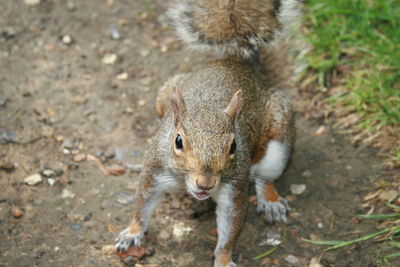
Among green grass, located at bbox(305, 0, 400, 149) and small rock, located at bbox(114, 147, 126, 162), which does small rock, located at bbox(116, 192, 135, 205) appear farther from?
green grass, located at bbox(305, 0, 400, 149)

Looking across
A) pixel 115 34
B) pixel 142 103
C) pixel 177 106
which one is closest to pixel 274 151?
pixel 177 106

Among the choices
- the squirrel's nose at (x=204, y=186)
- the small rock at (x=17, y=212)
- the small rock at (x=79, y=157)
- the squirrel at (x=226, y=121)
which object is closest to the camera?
the squirrel's nose at (x=204, y=186)

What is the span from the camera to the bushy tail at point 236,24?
10.0ft

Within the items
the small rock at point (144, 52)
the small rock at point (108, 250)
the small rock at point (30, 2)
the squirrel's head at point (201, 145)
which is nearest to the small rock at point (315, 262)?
the squirrel's head at point (201, 145)

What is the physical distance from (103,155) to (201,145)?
118cm

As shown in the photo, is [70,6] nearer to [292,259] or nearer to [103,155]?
[103,155]

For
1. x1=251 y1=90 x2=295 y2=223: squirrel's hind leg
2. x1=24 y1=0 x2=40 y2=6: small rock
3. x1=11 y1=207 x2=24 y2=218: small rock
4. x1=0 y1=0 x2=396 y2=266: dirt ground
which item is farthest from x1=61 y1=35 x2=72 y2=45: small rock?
x1=251 y1=90 x2=295 y2=223: squirrel's hind leg

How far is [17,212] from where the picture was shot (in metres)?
2.89

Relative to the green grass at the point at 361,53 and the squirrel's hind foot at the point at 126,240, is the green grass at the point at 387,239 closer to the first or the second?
the green grass at the point at 361,53

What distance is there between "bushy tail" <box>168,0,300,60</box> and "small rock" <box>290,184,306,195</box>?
78 cm

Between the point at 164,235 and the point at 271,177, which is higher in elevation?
the point at 271,177

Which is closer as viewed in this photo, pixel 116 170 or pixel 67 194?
pixel 67 194

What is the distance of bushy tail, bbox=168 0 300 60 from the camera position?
305 centimetres

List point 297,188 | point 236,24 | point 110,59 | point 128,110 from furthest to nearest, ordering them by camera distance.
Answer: point 110,59
point 128,110
point 297,188
point 236,24
